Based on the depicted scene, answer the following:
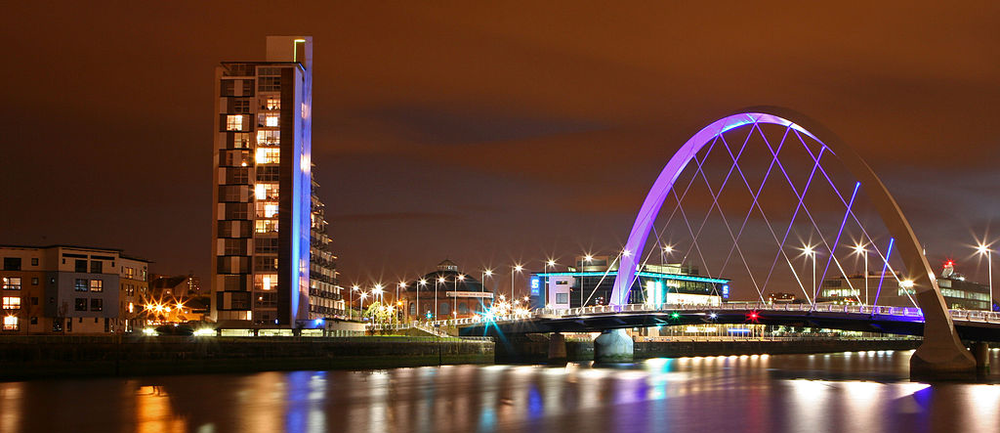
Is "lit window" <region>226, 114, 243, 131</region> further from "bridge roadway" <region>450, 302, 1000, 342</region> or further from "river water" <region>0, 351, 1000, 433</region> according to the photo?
"river water" <region>0, 351, 1000, 433</region>

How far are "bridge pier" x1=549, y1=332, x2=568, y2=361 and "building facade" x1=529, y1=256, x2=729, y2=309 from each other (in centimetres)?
6617

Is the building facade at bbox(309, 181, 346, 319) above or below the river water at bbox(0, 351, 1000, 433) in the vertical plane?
above

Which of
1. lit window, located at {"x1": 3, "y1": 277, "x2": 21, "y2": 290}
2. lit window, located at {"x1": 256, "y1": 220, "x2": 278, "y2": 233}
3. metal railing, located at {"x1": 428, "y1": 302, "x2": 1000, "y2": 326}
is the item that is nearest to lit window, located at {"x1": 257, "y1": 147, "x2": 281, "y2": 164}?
lit window, located at {"x1": 256, "y1": 220, "x2": 278, "y2": 233}

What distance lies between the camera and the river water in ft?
133

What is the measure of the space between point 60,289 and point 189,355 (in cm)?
3355

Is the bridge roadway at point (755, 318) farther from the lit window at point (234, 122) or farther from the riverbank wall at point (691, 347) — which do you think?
the lit window at point (234, 122)

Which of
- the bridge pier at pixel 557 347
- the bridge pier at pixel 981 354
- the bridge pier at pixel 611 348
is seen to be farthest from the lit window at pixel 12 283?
the bridge pier at pixel 981 354

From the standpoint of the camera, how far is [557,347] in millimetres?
107500

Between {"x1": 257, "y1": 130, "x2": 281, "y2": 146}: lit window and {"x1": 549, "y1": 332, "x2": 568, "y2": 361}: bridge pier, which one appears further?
{"x1": 549, "y1": 332, "x2": 568, "y2": 361}: bridge pier

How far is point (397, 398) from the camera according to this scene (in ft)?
175

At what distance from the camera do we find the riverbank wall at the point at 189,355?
63969mm

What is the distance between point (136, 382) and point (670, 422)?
3555 centimetres

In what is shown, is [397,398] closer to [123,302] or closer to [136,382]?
[136,382]

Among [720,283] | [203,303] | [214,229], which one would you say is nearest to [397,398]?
[214,229]
